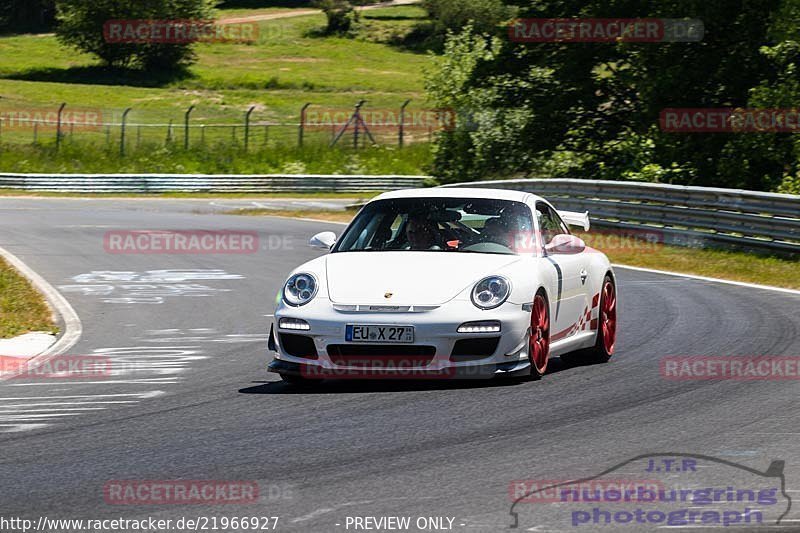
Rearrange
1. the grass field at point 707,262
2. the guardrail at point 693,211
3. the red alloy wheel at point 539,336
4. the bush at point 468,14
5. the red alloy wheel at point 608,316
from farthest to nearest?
1. the bush at point 468,14
2. the guardrail at point 693,211
3. the grass field at point 707,262
4. the red alloy wheel at point 608,316
5. the red alloy wheel at point 539,336

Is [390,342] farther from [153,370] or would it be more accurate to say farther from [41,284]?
[41,284]

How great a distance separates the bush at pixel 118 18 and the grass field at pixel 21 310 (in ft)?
247

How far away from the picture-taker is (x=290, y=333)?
29.4ft

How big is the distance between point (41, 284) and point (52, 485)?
1078 centimetres

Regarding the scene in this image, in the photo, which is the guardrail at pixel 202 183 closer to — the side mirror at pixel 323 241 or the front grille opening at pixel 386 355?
the side mirror at pixel 323 241

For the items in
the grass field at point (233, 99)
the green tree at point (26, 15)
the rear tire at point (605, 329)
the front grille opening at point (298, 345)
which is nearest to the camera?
the front grille opening at point (298, 345)

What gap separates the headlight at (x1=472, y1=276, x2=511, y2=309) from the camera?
29.2 feet

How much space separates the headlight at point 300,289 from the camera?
29.7 feet

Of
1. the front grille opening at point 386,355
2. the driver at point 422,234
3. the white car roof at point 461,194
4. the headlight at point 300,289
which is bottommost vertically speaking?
the front grille opening at point 386,355

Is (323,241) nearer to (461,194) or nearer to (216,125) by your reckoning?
(461,194)

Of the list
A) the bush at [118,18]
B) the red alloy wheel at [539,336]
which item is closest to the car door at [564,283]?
the red alloy wheel at [539,336]

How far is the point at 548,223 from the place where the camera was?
413 inches

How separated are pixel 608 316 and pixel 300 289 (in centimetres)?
296

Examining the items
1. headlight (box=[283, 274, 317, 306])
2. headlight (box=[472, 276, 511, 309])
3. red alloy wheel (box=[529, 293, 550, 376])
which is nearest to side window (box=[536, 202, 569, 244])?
red alloy wheel (box=[529, 293, 550, 376])
